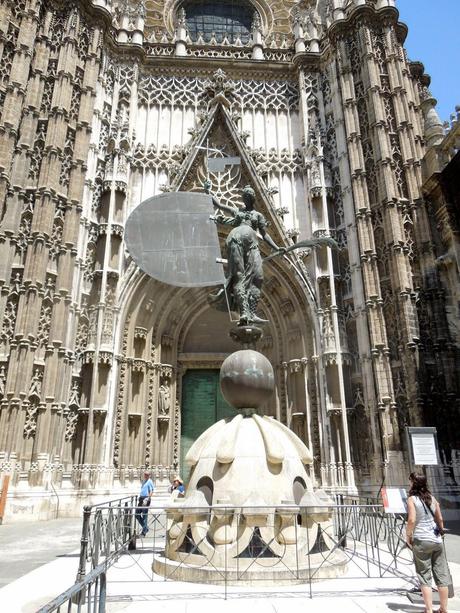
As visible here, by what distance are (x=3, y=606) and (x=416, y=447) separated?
706cm

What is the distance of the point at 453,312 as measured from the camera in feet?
50.6

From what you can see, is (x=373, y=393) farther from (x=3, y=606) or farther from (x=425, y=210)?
(x=3, y=606)

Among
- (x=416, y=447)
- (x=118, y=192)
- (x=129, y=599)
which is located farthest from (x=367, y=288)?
(x=129, y=599)

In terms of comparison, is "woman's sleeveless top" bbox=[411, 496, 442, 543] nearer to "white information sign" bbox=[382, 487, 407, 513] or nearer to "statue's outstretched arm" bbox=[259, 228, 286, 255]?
"white information sign" bbox=[382, 487, 407, 513]

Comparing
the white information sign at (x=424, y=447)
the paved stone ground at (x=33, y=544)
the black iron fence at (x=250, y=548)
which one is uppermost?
the white information sign at (x=424, y=447)

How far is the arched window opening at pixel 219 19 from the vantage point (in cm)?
2475

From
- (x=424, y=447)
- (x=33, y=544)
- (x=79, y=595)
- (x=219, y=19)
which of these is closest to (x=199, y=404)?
(x=33, y=544)

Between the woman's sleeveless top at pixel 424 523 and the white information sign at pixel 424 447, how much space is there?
395 centimetres

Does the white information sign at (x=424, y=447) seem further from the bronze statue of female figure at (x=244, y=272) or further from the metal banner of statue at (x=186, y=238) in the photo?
the metal banner of statue at (x=186, y=238)

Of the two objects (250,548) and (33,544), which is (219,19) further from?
(250,548)

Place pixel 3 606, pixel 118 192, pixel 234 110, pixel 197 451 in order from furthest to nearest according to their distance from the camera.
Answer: pixel 234 110 < pixel 118 192 < pixel 197 451 < pixel 3 606

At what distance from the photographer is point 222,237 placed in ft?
62.2

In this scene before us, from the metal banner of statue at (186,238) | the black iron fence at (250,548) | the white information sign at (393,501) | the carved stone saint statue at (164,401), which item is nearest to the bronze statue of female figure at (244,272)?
the metal banner of statue at (186,238)

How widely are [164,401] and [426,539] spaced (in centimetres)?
1359
